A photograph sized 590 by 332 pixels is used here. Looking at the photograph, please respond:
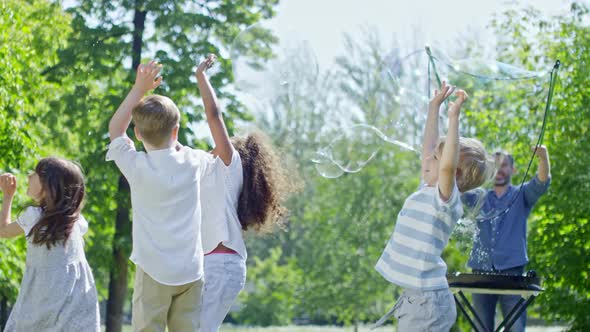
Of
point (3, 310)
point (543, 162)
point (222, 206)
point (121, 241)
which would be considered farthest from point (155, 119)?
point (121, 241)

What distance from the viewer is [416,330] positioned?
4711 millimetres

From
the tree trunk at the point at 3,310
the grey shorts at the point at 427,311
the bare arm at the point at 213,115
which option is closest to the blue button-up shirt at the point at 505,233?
the grey shorts at the point at 427,311

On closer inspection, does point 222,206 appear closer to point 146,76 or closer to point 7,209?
point 146,76

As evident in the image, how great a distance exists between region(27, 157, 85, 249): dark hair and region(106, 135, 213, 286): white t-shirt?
0.81 m

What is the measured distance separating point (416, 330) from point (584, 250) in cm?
637

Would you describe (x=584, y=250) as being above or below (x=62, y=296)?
below

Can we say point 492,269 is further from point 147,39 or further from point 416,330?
point 147,39

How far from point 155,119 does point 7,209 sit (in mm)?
1360

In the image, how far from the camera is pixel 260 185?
16.4ft

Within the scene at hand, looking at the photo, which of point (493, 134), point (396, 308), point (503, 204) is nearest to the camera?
point (396, 308)

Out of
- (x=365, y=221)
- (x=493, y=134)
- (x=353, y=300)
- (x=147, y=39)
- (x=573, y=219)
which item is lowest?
(x=353, y=300)

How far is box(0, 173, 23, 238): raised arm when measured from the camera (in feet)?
17.1

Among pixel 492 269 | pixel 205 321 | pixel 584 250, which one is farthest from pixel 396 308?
pixel 584 250

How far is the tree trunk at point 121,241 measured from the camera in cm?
1509
